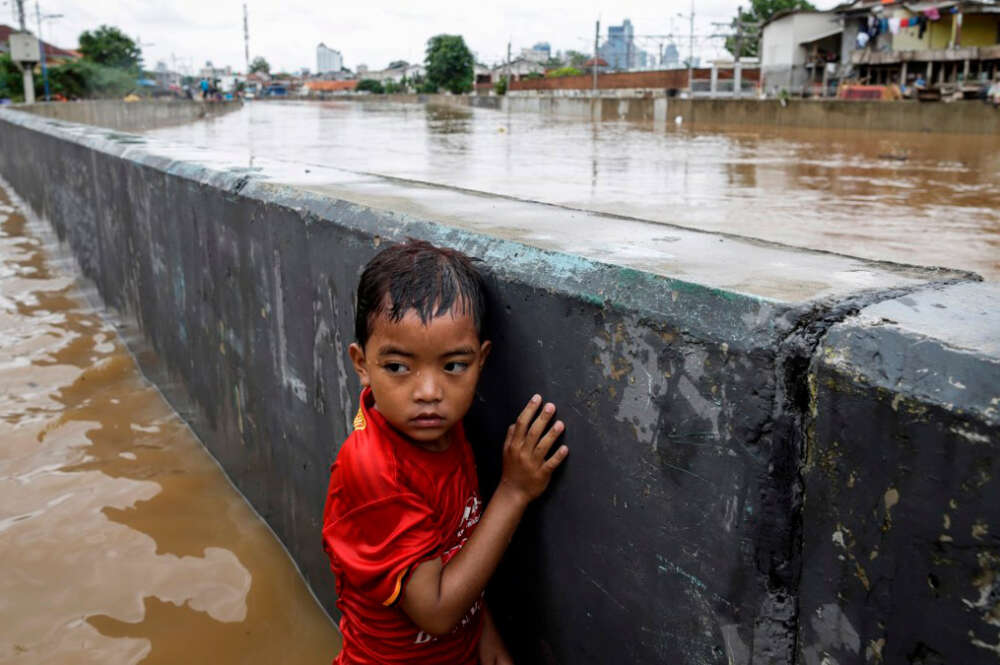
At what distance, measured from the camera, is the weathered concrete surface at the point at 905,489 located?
2.66 feet

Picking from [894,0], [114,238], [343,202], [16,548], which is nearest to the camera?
[343,202]

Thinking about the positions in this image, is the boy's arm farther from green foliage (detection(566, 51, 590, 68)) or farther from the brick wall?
green foliage (detection(566, 51, 590, 68))

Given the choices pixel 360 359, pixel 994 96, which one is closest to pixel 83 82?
pixel 994 96

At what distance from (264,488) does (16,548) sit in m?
0.77

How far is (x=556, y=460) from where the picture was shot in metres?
1.35

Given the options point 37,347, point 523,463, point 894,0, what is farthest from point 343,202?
point 894,0

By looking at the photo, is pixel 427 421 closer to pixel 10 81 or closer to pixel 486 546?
pixel 486 546

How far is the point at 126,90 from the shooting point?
2394 inches

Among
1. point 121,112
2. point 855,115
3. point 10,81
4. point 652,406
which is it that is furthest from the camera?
point 10,81

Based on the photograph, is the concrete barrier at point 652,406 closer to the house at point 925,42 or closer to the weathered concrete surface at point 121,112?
the weathered concrete surface at point 121,112

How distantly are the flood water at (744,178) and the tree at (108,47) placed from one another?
6377 centimetres

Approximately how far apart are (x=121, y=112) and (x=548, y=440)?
96.8 ft

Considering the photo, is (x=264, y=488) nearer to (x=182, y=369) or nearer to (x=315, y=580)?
(x=315, y=580)

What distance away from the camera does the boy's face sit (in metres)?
1.38
